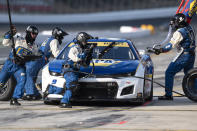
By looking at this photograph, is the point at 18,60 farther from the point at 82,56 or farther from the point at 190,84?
the point at 190,84

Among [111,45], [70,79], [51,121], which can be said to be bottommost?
[51,121]

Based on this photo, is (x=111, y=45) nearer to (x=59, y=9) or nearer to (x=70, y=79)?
(x=70, y=79)

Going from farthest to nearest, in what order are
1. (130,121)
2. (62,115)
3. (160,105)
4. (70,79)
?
(160,105), (70,79), (62,115), (130,121)

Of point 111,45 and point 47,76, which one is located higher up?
point 111,45

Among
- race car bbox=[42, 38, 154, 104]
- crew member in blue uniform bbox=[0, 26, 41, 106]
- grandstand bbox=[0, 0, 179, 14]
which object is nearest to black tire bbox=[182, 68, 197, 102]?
race car bbox=[42, 38, 154, 104]

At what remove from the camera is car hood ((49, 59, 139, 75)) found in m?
9.65

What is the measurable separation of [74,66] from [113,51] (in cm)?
138

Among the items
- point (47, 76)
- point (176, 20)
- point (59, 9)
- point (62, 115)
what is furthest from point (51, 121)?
point (59, 9)

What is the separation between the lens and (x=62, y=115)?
8.68 meters

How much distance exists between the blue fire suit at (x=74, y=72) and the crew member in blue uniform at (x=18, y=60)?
3.70 ft

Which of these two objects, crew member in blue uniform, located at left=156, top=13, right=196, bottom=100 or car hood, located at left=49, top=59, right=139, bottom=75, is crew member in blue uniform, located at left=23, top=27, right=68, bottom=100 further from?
crew member in blue uniform, located at left=156, top=13, right=196, bottom=100

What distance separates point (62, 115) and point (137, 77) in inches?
69.6

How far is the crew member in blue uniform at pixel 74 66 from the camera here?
9.48m

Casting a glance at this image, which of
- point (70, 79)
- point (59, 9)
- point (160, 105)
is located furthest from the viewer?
point (59, 9)
